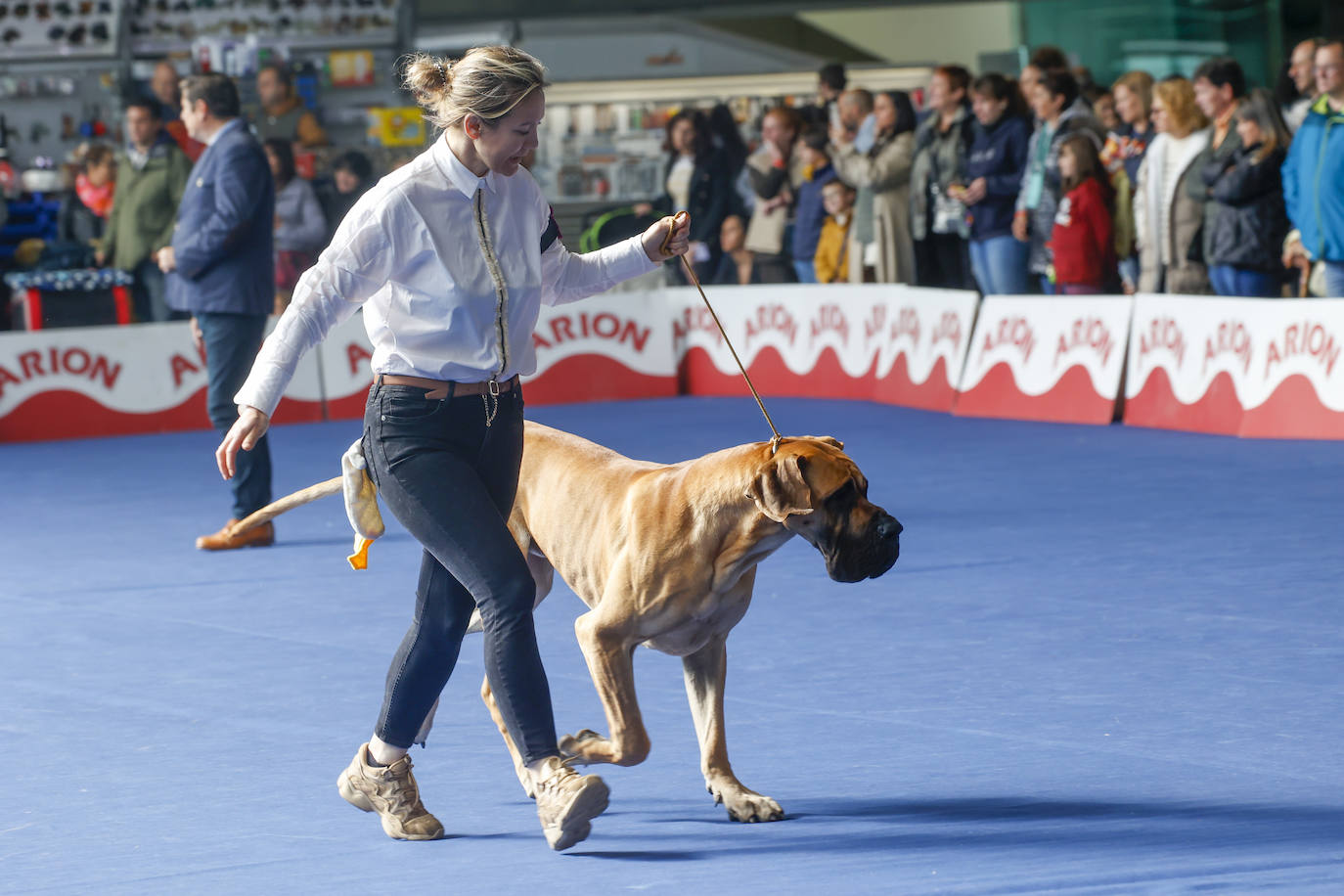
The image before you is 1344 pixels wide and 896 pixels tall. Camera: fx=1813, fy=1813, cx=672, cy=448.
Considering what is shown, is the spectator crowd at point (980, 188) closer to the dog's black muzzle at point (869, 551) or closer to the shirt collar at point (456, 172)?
the shirt collar at point (456, 172)

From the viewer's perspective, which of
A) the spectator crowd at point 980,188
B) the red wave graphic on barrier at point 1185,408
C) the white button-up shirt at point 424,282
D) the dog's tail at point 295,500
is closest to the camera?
the white button-up shirt at point 424,282

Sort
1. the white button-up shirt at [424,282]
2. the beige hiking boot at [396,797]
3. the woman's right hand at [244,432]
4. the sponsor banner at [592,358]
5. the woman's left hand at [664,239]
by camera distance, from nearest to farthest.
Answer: the woman's right hand at [244,432] → the white button-up shirt at [424,282] → the beige hiking boot at [396,797] → the woman's left hand at [664,239] → the sponsor banner at [592,358]

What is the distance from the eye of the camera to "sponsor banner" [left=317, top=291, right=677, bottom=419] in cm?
1359

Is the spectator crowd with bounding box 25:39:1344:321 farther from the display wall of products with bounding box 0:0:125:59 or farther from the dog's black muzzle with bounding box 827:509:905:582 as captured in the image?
the dog's black muzzle with bounding box 827:509:905:582

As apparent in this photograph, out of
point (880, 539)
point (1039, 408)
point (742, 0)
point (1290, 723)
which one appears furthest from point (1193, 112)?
point (742, 0)

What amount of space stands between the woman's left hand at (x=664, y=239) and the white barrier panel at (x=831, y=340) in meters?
8.12

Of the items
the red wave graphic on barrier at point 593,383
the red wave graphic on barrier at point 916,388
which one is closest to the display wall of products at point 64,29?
the red wave graphic on barrier at point 593,383

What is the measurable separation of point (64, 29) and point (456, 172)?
14.4m

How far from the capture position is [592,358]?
46.3 feet

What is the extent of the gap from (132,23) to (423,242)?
47.1 feet

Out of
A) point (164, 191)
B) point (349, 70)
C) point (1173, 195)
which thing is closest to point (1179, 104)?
point (1173, 195)

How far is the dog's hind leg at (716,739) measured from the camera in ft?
14.0

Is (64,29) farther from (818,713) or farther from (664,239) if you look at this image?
(664,239)

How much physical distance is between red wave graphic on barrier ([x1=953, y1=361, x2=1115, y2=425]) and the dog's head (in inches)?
306
